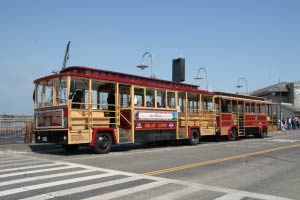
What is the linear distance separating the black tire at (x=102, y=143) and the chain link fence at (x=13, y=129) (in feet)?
21.4

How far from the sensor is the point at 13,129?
778 inches

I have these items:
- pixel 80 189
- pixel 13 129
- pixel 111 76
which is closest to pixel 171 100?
pixel 111 76

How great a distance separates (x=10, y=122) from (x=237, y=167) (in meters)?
13.6

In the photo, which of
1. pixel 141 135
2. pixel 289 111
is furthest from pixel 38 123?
pixel 289 111

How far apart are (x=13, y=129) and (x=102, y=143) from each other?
7.32m

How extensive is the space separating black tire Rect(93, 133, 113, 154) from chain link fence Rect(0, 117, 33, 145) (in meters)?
6.51

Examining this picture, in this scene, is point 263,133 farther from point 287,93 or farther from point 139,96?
point 287,93

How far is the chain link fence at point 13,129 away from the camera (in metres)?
19.2

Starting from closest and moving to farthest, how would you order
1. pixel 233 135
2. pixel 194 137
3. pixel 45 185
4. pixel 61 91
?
pixel 45 185 → pixel 61 91 → pixel 194 137 → pixel 233 135

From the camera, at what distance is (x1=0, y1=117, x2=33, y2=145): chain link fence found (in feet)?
63.0

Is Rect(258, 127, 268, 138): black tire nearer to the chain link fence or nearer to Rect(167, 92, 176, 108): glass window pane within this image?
Rect(167, 92, 176, 108): glass window pane

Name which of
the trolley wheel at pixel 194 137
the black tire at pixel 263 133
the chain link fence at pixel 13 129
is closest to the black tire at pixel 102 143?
the trolley wheel at pixel 194 137

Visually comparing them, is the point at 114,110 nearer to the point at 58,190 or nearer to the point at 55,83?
the point at 55,83

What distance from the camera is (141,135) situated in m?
16.6
